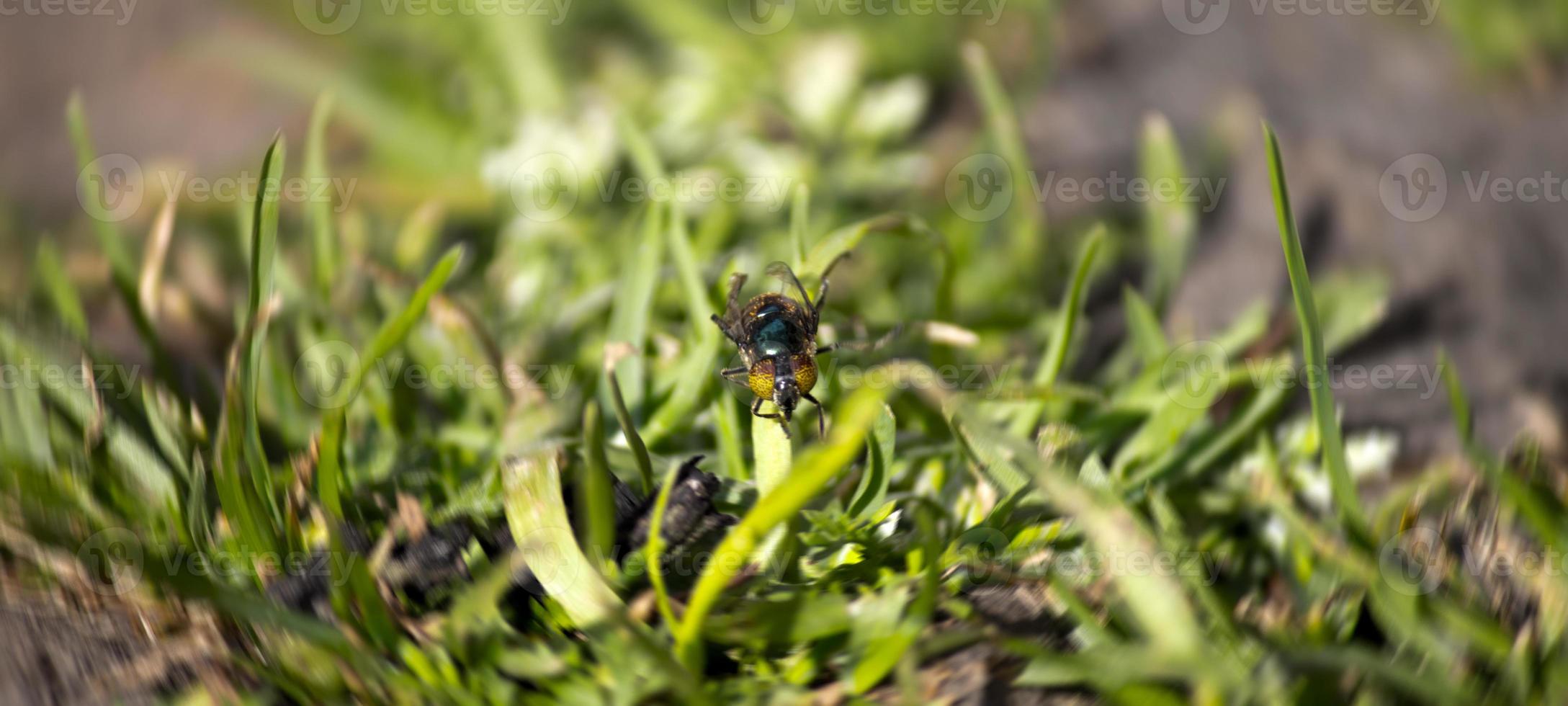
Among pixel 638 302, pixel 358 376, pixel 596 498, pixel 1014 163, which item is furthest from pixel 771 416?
pixel 1014 163

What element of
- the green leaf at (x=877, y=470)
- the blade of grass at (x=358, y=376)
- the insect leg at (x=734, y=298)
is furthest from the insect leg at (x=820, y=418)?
the blade of grass at (x=358, y=376)

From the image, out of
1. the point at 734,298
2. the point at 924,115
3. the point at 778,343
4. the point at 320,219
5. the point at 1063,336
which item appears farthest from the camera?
the point at 924,115

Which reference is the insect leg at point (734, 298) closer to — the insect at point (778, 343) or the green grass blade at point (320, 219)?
the insect at point (778, 343)

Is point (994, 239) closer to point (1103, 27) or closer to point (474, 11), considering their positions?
point (1103, 27)

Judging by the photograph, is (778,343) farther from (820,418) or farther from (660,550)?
(660,550)

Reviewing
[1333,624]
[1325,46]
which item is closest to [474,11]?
[1325,46]

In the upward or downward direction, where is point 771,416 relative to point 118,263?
downward

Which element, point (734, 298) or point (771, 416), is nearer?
point (771, 416)
